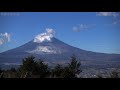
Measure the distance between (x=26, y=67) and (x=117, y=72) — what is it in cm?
623
